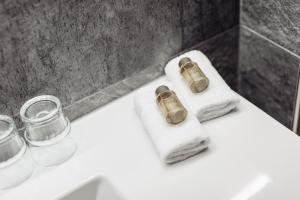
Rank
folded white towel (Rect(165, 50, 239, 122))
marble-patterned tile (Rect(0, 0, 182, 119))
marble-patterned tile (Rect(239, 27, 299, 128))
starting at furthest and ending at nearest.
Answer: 1. marble-patterned tile (Rect(239, 27, 299, 128))
2. folded white towel (Rect(165, 50, 239, 122))
3. marble-patterned tile (Rect(0, 0, 182, 119))

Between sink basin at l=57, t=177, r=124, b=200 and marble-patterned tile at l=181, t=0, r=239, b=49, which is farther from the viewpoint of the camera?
marble-patterned tile at l=181, t=0, r=239, b=49

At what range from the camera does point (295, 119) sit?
1070 millimetres

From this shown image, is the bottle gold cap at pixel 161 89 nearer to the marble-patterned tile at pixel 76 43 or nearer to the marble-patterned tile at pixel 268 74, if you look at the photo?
the marble-patterned tile at pixel 76 43

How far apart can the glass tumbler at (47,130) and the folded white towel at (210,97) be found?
25 cm

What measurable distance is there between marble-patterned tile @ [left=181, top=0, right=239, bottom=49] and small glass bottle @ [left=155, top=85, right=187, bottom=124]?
0.64 feet

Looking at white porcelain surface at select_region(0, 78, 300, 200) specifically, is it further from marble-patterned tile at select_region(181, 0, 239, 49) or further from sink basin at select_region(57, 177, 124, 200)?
marble-patterned tile at select_region(181, 0, 239, 49)

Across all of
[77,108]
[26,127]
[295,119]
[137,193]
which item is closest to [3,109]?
[26,127]

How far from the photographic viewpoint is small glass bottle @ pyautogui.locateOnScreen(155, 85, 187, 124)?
2.73ft

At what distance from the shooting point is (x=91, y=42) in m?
0.87

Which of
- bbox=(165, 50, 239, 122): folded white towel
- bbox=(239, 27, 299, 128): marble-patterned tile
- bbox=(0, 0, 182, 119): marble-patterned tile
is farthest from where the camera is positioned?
bbox=(239, 27, 299, 128): marble-patterned tile

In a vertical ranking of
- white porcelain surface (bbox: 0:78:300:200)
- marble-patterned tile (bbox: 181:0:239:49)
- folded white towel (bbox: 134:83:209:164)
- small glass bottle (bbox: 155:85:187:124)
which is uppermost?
marble-patterned tile (bbox: 181:0:239:49)

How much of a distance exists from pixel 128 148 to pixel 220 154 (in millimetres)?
183

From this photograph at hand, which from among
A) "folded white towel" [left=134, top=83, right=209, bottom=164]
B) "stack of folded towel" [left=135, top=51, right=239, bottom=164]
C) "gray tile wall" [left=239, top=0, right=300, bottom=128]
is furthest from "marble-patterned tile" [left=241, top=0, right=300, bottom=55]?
"folded white towel" [left=134, top=83, right=209, bottom=164]

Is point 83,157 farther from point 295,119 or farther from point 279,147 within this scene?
point 295,119
